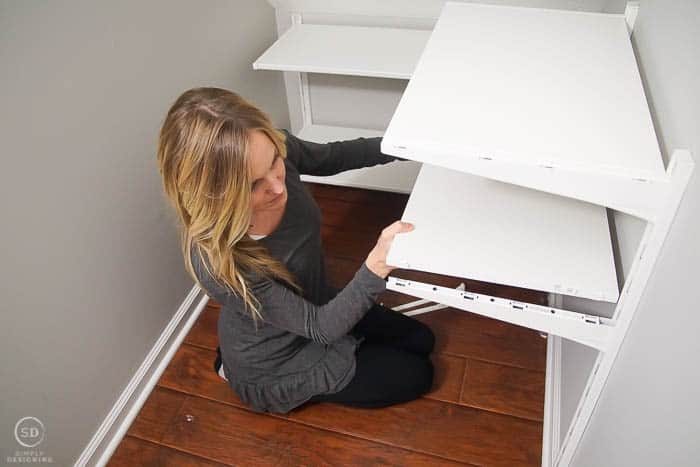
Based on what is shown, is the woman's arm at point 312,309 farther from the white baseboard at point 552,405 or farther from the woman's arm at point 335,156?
the white baseboard at point 552,405

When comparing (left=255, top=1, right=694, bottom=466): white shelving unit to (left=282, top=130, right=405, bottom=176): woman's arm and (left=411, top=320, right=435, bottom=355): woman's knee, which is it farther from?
(left=411, top=320, right=435, bottom=355): woman's knee

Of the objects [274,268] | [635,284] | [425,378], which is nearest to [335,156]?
[274,268]

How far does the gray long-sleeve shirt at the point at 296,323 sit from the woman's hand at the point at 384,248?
129 mm

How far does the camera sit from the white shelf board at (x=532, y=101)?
0.64 meters

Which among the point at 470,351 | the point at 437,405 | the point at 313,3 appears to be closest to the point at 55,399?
the point at 437,405

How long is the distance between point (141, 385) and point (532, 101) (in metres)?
1.16

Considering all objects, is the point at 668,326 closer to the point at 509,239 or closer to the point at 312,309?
the point at 509,239

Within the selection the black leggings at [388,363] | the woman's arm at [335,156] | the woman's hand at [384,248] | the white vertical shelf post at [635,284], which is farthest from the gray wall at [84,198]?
the white vertical shelf post at [635,284]

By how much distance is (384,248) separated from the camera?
0.82 m

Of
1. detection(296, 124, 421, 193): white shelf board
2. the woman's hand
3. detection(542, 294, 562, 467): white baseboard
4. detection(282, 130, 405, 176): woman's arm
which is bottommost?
detection(542, 294, 562, 467): white baseboard

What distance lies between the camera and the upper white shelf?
632 mm

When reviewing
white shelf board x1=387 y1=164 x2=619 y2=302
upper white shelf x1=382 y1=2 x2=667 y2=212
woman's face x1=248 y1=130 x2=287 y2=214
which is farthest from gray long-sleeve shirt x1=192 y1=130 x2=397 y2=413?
upper white shelf x1=382 y1=2 x2=667 y2=212

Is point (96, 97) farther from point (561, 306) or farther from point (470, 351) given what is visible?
point (561, 306)

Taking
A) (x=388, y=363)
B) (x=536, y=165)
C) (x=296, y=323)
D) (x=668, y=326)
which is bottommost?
(x=388, y=363)
